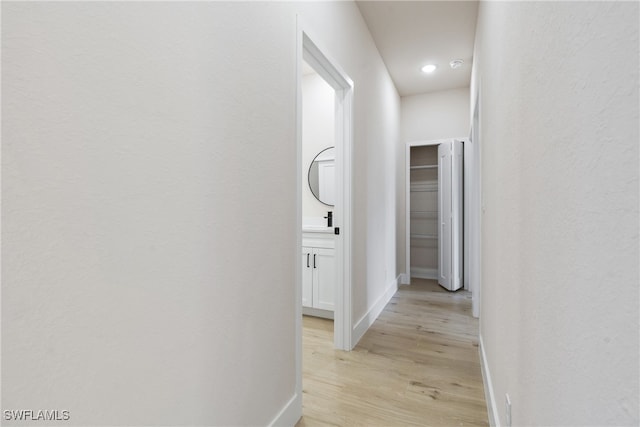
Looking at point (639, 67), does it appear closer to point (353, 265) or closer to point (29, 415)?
point (29, 415)

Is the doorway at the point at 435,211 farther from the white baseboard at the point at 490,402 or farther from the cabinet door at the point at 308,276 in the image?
the white baseboard at the point at 490,402

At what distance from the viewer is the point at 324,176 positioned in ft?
12.0

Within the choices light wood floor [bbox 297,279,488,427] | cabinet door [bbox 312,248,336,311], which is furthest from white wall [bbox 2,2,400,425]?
cabinet door [bbox 312,248,336,311]

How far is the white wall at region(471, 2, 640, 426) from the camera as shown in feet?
1.38

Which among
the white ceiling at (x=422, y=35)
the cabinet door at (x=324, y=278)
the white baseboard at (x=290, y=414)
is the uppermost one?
the white ceiling at (x=422, y=35)

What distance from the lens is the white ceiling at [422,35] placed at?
2.65 meters

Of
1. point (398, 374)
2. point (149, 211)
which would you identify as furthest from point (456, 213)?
point (149, 211)

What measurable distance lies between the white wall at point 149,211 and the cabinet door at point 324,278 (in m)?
1.51

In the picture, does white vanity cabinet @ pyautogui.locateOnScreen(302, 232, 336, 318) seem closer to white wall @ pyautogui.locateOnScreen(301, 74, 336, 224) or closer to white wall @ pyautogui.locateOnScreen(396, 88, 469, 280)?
white wall @ pyautogui.locateOnScreen(301, 74, 336, 224)

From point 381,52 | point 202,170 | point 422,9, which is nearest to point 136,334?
point 202,170

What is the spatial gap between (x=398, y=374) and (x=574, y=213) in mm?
1898

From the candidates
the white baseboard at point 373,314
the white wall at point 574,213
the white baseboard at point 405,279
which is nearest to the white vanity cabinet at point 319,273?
the white baseboard at point 373,314

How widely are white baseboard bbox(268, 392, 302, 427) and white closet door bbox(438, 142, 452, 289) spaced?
311 centimetres

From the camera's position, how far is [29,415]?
632 millimetres
